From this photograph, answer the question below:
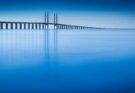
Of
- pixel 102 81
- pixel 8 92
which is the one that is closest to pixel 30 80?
pixel 8 92

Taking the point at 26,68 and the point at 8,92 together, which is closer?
the point at 8,92

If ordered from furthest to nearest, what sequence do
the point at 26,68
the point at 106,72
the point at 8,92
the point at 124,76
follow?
the point at 26,68, the point at 106,72, the point at 124,76, the point at 8,92

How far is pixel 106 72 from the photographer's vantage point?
3297 mm

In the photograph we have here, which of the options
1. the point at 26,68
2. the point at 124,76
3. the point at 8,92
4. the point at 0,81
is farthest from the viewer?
the point at 26,68

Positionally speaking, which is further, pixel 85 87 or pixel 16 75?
pixel 16 75

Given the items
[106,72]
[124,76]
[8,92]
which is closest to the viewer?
[8,92]

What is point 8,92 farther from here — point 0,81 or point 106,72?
point 106,72

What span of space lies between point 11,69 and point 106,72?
109 centimetres

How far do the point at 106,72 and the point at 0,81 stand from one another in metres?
1.19

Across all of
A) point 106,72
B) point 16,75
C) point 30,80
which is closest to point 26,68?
point 16,75

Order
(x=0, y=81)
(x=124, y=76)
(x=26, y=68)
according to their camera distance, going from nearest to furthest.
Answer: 1. (x=0, y=81)
2. (x=124, y=76)
3. (x=26, y=68)

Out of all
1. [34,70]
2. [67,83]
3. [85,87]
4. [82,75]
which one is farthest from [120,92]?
[34,70]

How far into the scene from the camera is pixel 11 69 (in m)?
3.43

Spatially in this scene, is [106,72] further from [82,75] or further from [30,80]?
[30,80]
